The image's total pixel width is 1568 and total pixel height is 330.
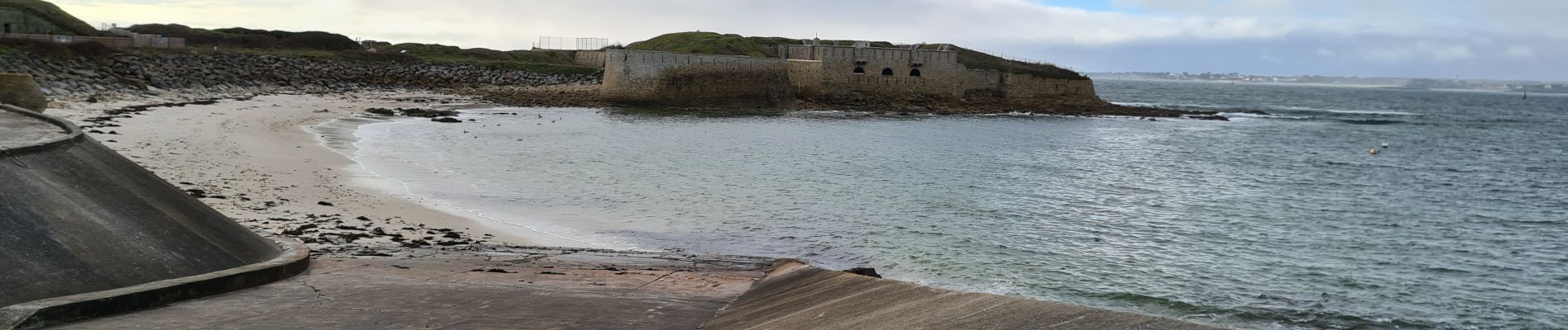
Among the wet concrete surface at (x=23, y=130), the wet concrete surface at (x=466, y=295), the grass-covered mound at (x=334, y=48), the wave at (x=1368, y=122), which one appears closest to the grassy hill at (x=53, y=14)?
the grass-covered mound at (x=334, y=48)

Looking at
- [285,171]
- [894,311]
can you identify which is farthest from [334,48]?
[894,311]

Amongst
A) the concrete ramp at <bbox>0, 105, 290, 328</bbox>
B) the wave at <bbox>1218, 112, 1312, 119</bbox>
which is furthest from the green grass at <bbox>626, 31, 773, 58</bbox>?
the concrete ramp at <bbox>0, 105, 290, 328</bbox>

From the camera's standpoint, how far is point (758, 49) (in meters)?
69.2

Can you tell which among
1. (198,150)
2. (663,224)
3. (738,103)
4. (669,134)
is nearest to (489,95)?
(738,103)

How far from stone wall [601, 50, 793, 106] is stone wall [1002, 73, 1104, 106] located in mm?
15845

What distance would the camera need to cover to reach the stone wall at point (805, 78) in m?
60.6

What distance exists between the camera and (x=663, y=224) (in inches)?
662

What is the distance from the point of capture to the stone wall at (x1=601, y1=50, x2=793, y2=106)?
54188 mm

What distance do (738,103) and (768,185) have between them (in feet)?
114

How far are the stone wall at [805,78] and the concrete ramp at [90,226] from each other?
168ft

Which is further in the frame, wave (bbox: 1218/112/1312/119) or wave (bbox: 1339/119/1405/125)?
wave (bbox: 1218/112/1312/119)

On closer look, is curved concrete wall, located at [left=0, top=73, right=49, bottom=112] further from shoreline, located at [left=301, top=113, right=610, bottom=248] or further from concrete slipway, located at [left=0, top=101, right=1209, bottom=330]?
concrete slipway, located at [left=0, top=101, right=1209, bottom=330]

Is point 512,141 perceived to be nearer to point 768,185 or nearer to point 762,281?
point 768,185

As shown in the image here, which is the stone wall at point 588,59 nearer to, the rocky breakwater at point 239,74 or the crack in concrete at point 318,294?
the rocky breakwater at point 239,74
